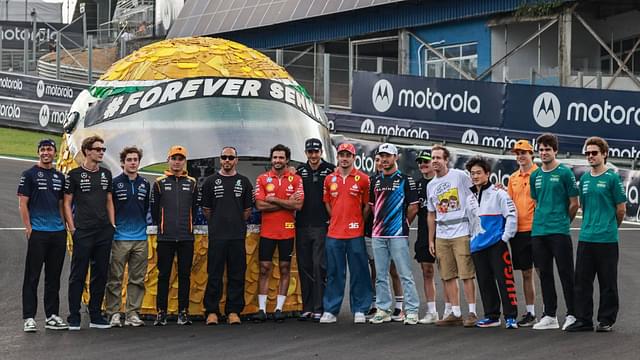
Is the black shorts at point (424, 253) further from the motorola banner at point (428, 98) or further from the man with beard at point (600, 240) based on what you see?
the motorola banner at point (428, 98)

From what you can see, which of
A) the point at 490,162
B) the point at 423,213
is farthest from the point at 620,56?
the point at 423,213

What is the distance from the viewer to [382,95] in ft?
91.0

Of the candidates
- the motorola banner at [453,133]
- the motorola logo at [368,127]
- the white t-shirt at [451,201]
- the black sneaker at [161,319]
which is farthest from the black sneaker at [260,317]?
the motorola logo at [368,127]

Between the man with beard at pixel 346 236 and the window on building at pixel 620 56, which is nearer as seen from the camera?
the man with beard at pixel 346 236

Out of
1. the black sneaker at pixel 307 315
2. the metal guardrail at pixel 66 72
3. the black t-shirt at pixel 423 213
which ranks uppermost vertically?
the metal guardrail at pixel 66 72

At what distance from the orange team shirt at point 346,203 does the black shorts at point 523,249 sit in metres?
1.60

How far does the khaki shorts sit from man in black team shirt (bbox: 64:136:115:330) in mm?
3364

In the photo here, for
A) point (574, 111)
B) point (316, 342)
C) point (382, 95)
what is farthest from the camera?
point (382, 95)

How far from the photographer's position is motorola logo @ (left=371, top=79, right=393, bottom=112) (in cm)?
2766

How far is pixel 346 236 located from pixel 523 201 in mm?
1864

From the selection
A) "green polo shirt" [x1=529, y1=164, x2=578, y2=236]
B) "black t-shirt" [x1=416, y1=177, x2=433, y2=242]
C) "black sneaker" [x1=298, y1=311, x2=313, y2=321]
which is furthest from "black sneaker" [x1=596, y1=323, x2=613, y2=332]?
"black sneaker" [x1=298, y1=311, x2=313, y2=321]

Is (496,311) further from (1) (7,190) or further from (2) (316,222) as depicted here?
(1) (7,190)

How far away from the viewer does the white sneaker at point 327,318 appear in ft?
37.9

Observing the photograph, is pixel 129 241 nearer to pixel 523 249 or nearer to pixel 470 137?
pixel 523 249
